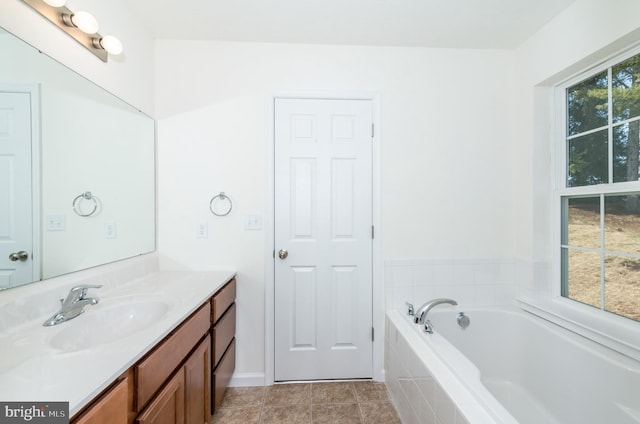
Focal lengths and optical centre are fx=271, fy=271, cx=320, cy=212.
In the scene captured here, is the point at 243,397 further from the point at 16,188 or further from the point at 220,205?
the point at 16,188

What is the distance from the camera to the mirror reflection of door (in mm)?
965

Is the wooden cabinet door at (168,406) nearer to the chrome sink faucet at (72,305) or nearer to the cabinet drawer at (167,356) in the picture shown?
the cabinet drawer at (167,356)

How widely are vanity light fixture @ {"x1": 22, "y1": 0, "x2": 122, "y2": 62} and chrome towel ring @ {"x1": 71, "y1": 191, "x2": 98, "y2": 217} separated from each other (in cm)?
73

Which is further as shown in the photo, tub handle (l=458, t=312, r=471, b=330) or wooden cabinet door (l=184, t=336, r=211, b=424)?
tub handle (l=458, t=312, r=471, b=330)

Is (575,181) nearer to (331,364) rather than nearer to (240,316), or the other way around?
(331,364)

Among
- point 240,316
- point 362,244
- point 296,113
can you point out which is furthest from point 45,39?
point 362,244

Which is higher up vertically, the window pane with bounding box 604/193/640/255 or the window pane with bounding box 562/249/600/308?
the window pane with bounding box 604/193/640/255

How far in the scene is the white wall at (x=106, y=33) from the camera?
105 cm

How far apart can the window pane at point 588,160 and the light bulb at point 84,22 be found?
2.76 meters

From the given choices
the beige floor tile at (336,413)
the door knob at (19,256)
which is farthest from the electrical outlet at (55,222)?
the beige floor tile at (336,413)

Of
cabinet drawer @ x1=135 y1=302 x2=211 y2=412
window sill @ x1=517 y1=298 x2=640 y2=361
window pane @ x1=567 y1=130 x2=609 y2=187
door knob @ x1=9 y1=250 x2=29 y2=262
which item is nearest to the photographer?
cabinet drawer @ x1=135 y1=302 x2=211 y2=412

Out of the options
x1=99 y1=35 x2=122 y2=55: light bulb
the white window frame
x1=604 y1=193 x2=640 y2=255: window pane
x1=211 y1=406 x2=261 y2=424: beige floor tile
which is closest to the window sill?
the white window frame

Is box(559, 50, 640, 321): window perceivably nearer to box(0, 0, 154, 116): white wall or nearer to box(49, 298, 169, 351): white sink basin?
box(49, 298, 169, 351): white sink basin

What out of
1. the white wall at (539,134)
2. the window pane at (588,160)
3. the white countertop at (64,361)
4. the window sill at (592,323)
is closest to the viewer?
the white countertop at (64,361)
